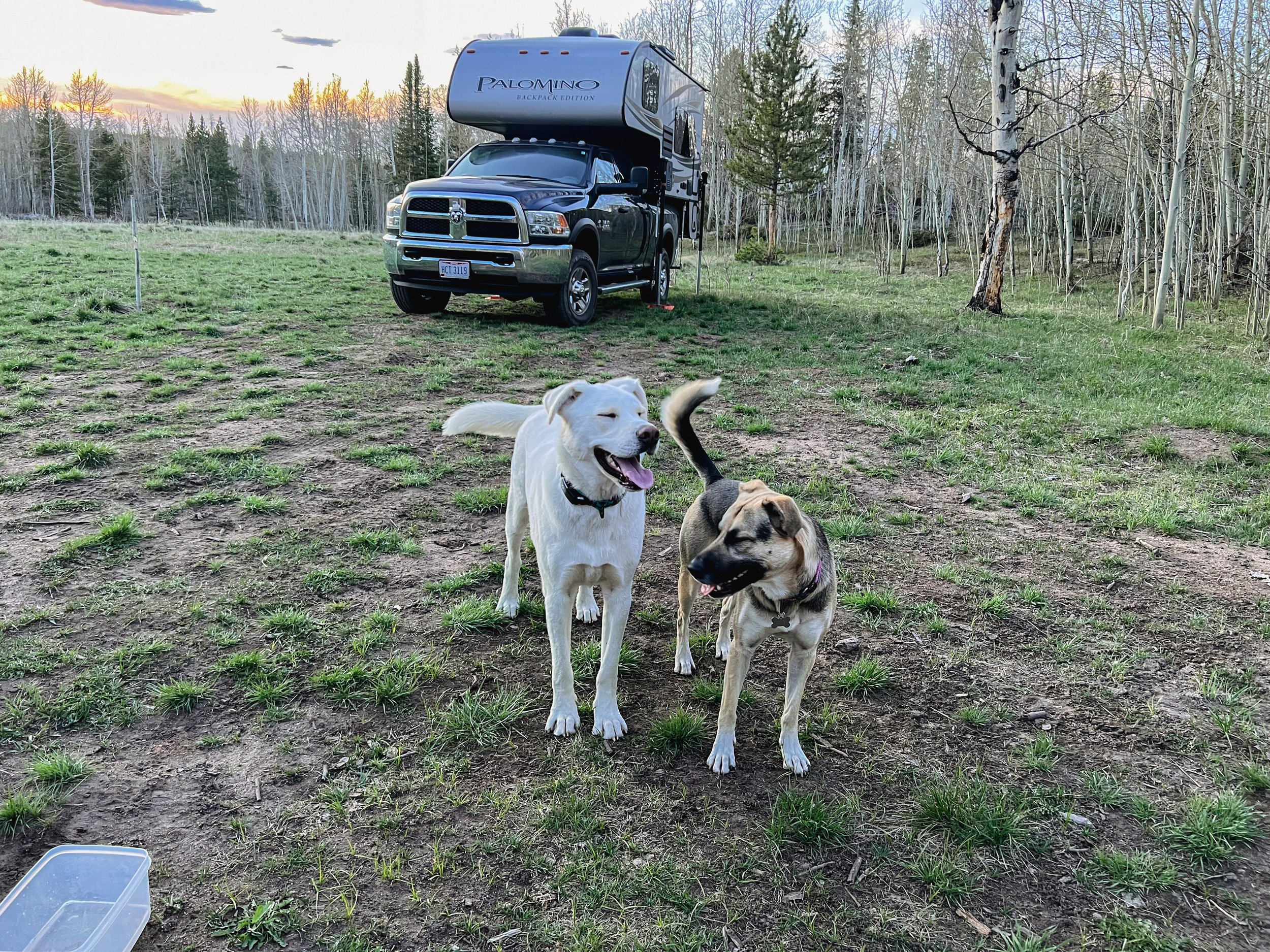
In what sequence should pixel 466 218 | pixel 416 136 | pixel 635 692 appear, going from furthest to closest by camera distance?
pixel 416 136, pixel 466 218, pixel 635 692

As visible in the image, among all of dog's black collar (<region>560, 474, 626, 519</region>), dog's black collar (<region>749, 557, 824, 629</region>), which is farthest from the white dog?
dog's black collar (<region>749, 557, 824, 629</region>)

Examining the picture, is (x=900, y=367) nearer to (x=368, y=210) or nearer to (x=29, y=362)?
(x=29, y=362)

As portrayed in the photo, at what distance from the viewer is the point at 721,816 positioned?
2.70 meters

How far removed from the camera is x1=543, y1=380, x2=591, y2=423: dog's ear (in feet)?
9.76

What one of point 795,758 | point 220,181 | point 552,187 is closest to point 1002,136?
point 552,187

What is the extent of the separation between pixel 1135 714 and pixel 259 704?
144 inches

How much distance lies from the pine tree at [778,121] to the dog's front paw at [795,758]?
103 ft

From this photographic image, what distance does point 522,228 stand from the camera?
1020cm

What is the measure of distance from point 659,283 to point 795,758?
39.3 feet

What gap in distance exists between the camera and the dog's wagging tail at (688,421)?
3.34 metres

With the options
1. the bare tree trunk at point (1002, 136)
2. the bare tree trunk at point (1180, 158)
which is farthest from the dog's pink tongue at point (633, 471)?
the bare tree trunk at point (1002, 136)

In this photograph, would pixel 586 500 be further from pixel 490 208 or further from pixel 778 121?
pixel 778 121

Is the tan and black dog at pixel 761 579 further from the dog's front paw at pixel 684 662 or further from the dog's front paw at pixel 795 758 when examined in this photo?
the dog's front paw at pixel 684 662

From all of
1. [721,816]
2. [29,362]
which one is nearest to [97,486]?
[29,362]
